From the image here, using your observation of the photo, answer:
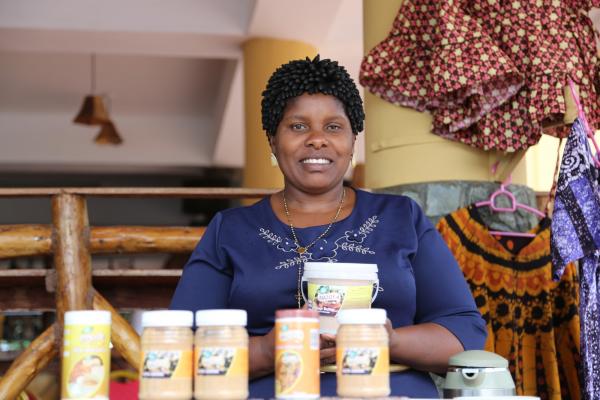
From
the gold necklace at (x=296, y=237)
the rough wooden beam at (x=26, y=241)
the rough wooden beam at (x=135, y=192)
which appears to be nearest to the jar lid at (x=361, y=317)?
the gold necklace at (x=296, y=237)

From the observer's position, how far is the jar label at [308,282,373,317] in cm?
175

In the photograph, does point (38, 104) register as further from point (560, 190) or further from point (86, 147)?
point (560, 190)

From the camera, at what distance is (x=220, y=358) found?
1.50m

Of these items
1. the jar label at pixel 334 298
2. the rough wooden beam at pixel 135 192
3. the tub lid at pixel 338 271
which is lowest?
the jar label at pixel 334 298

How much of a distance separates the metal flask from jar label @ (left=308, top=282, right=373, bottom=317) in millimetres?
325

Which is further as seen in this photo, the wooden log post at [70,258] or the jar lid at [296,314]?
the wooden log post at [70,258]

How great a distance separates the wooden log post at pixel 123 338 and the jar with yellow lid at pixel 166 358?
2.01 meters

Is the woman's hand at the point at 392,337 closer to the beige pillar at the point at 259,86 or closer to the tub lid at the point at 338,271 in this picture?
the tub lid at the point at 338,271

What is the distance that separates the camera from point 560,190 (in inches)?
113

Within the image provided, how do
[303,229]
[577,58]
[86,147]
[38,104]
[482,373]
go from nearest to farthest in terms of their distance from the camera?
[482,373] → [303,229] → [577,58] → [38,104] → [86,147]

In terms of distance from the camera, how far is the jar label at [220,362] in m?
1.50

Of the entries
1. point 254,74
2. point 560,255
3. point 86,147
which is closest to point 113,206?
point 86,147

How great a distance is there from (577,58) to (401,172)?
2.71 feet

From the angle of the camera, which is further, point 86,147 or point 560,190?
point 86,147
